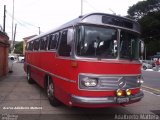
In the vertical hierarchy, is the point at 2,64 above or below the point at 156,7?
below

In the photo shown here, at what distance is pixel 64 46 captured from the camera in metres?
7.77

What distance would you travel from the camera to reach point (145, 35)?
73562 millimetres

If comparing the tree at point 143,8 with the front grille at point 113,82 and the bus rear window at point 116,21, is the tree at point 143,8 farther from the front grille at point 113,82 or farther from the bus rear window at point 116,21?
the front grille at point 113,82

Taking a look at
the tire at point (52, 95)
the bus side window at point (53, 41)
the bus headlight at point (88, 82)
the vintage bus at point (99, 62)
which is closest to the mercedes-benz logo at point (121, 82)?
the vintage bus at point (99, 62)

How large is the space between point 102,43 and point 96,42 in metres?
0.17

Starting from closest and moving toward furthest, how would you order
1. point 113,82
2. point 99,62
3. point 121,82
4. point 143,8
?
point 99,62
point 113,82
point 121,82
point 143,8

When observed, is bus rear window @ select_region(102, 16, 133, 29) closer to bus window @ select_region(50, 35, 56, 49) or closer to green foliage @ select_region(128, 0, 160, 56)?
bus window @ select_region(50, 35, 56, 49)

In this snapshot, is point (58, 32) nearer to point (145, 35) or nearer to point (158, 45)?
point (158, 45)

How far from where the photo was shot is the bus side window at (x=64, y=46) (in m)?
7.36

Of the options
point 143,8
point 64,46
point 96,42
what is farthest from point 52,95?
point 143,8

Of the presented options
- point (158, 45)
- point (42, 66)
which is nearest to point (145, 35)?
point (158, 45)

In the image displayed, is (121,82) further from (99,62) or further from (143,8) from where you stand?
(143,8)

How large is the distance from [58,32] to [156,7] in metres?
74.5

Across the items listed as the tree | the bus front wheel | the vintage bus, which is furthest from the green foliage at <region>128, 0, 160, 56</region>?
the vintage bus
